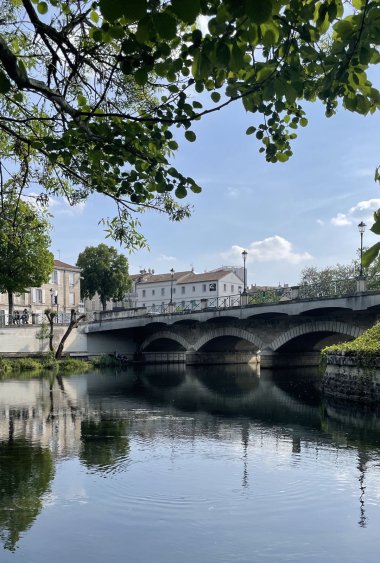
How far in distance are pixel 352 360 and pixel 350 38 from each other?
663 inches

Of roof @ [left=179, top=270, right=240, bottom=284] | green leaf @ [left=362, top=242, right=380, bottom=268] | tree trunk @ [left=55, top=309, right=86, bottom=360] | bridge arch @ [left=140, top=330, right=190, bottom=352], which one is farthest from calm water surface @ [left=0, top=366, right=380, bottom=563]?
roof @ [left=179, top=270, right=240, bottom=284]

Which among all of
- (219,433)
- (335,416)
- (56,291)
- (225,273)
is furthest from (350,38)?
(225,273)

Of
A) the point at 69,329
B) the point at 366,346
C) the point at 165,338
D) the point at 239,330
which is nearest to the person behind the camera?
the point at 366,346

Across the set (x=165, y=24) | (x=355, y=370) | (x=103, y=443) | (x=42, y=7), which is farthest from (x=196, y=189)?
(x=355, y=370)

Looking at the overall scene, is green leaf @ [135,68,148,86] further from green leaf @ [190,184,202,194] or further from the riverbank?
the riverbank

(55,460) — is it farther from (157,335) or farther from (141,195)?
(157,335)

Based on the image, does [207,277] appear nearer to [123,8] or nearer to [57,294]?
[57,294]

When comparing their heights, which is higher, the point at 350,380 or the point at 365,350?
the point at 365,350

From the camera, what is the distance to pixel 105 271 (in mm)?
70625

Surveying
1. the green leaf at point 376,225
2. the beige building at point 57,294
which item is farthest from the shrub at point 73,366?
the green leaf at point 376,225

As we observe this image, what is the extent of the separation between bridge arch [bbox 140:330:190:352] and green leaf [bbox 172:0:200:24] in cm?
4639

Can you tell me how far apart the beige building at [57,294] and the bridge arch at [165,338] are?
548 inches

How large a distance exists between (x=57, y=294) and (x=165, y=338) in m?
20.9

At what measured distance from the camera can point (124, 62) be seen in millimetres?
4828
